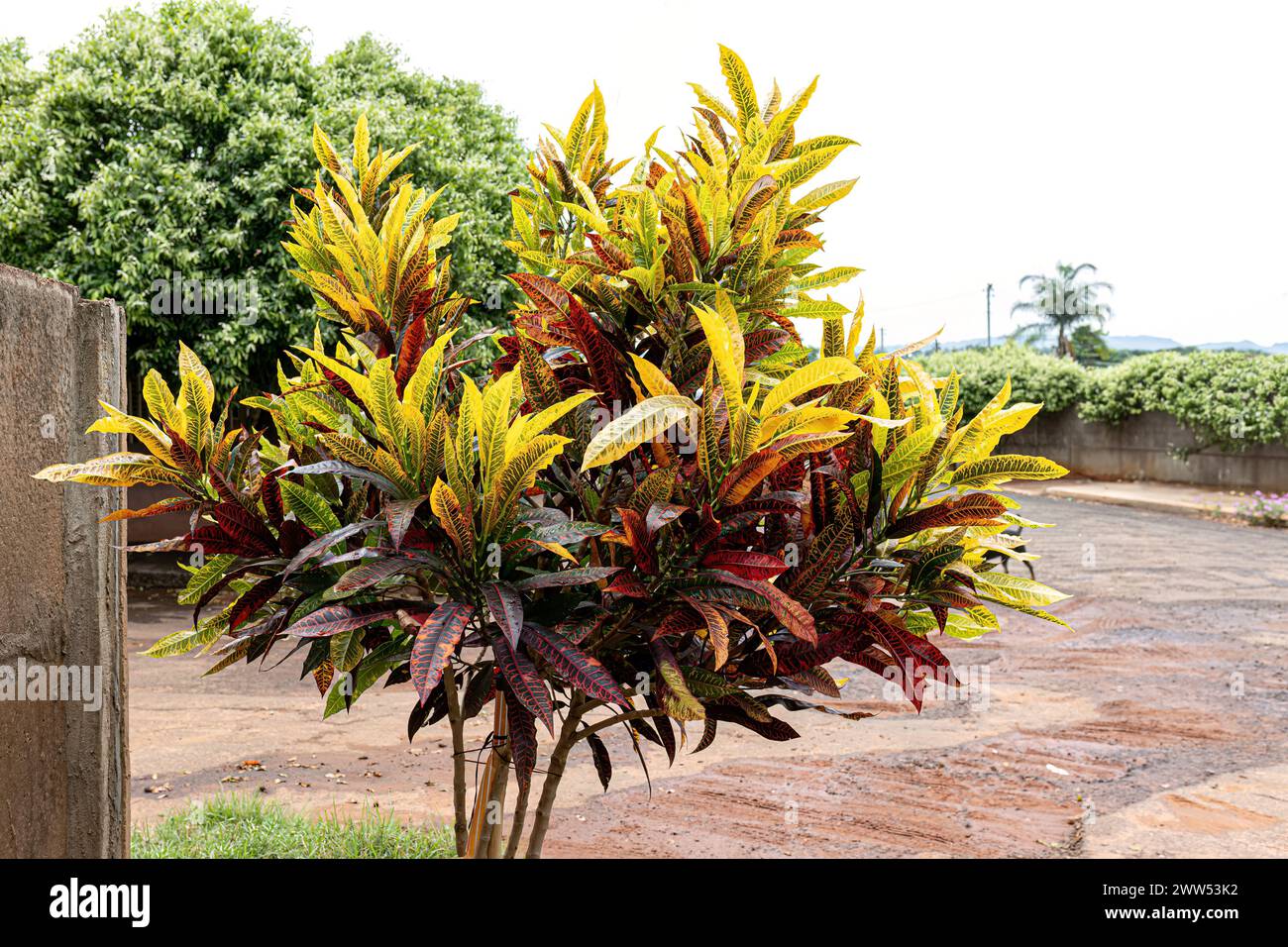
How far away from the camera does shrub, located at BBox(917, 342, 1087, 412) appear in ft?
69.3

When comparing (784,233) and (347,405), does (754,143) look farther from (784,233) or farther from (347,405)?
(347,405)

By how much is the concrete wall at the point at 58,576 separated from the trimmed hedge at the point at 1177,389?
18.0m

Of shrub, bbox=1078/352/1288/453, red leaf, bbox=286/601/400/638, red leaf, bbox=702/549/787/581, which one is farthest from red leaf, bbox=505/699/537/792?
shrub, bbox=1078/352/1288/453

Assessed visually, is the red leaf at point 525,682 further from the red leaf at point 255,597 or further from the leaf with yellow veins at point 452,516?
the red leaf at point 255,597

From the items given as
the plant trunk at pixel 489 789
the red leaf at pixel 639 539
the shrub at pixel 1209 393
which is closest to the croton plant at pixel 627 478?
the red leaf at pixel 639 539

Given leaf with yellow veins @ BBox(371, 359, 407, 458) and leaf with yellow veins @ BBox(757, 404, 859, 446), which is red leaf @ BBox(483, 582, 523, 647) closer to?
leaf with yellow veins @ BBox(371, 359, 407, 458)

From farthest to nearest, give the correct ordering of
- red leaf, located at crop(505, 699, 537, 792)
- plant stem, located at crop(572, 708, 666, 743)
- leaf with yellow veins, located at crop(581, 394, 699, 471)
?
plant stem, located at crop(572, 708, 666, 743), red leaf, located at crop(505, 699, 537, 792), leaf with yellow veins, located at crop(581, 394, 699, 471)

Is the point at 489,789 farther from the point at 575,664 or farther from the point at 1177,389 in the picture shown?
the point at 1177,389

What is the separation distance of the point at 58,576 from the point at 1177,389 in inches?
760

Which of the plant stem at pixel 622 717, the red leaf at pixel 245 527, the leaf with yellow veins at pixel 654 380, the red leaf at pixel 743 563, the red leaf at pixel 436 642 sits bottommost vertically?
the plant stem at pixel 622 717

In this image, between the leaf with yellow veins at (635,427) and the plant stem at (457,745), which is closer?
the leaf with yellow veins at (635,427)

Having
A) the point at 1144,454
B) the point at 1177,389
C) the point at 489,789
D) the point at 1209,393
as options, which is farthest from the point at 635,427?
the point at 1144,454

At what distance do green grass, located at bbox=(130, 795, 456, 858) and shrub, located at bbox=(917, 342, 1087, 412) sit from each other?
56.3 feet

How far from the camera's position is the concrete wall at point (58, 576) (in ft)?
8.00
